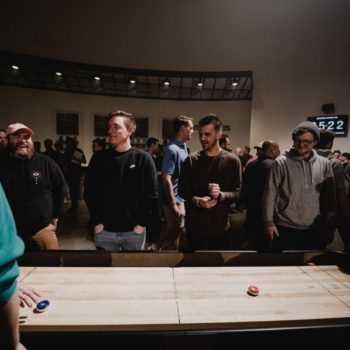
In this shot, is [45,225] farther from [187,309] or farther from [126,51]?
[126,51]

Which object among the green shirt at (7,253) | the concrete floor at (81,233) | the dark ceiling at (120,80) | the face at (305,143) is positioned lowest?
the concrete floor at (81,233)

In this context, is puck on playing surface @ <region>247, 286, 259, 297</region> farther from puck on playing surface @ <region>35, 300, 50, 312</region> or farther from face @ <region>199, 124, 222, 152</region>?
face @ <region>199, 124, 222, 152</region>

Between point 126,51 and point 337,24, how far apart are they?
18.5ft

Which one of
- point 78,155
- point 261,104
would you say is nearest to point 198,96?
point 261,104

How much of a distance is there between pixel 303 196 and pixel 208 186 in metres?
0.79

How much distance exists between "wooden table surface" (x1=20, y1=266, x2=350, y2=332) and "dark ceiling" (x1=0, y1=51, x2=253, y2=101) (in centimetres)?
798

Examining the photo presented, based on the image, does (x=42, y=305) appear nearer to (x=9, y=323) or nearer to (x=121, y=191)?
(x=9, y=323)

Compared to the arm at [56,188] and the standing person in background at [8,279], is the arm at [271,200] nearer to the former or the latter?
the arm at [56,188]

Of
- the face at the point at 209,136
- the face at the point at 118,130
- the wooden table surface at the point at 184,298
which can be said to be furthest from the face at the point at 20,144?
the face at the point at 209,136

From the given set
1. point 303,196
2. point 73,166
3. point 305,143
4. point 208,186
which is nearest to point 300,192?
point 303,196

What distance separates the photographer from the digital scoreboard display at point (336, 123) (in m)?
7.00

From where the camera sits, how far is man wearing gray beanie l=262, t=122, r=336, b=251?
220 cm

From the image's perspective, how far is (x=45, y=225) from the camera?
2.37m

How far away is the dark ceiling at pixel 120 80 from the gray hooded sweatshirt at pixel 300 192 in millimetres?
6964
